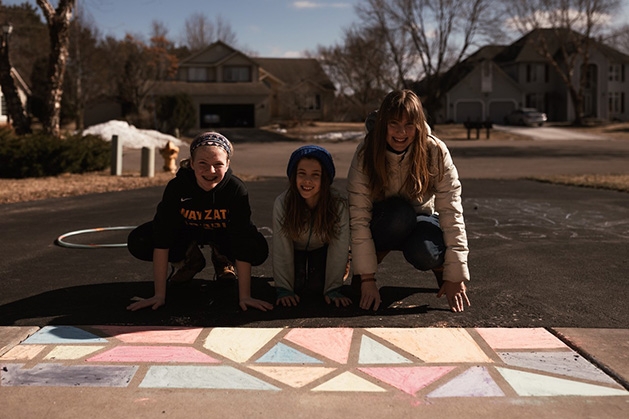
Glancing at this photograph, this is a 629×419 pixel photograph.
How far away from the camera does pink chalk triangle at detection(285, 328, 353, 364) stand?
3187mm

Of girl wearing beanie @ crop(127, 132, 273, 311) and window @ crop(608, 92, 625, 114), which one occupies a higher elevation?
window @ crop(608, 92, 625, 114)

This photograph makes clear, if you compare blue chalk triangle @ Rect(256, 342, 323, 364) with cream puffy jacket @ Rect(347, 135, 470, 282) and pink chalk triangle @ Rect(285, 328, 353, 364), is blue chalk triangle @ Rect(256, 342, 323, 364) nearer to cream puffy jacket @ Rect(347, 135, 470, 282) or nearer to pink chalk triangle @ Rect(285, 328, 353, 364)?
pink chalk triangle @ Rect(285, 328, 353, 364)

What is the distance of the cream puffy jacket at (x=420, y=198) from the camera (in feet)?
13.1

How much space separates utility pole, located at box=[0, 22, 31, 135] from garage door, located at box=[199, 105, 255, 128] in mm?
34338

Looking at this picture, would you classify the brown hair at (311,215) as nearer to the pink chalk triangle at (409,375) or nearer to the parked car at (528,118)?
the pink chalk triangle at (409,375)

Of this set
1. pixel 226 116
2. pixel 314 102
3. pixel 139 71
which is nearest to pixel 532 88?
pixel 314 102

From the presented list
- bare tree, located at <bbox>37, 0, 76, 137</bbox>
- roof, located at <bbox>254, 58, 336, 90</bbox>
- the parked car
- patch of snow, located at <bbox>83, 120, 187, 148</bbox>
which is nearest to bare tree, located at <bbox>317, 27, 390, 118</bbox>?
roof, located at <bbox>254, 58, 336, 90</bbox>

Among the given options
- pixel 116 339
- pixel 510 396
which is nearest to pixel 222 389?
pixel 116 339

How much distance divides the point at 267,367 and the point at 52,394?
88cm

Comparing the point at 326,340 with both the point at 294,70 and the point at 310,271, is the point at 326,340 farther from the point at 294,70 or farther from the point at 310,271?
the point at 294,70

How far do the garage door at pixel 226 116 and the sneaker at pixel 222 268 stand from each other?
1850 inches

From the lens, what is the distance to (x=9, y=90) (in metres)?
16.5

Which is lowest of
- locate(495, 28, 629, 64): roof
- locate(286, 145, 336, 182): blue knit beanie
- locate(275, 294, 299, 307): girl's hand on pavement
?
locate(275, 294, 299, 307): girl's hand on pavement

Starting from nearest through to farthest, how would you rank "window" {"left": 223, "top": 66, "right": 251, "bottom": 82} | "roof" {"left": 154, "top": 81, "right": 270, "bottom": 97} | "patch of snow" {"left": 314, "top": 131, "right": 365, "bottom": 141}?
"patch of snow" {"left": 314, "top": 131, "right": 365, "bottom": 141}, "roof" {"left": 154, "top": 81, "right": 270, "bottom": 97}, "window" {"left": 223, "top": 66, "right": 251, "bottom": 82}
